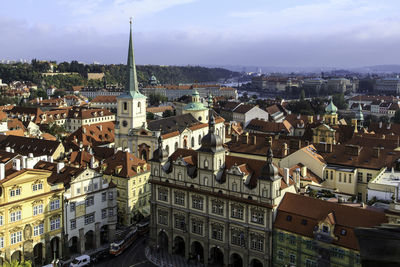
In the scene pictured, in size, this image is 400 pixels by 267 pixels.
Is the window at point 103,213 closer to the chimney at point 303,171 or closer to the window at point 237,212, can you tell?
the window at point 237,212

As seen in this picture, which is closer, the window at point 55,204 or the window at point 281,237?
the window at point 281,237

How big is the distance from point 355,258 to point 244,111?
11929cm

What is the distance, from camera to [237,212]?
163 ft

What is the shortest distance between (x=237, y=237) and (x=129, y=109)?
47.3 metres

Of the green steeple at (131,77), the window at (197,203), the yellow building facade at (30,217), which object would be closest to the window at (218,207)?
the window at (197,203)

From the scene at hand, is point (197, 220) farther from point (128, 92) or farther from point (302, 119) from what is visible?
point (302, 119)

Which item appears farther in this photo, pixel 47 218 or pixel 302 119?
pixel 302 119

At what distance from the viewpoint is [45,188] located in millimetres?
50344

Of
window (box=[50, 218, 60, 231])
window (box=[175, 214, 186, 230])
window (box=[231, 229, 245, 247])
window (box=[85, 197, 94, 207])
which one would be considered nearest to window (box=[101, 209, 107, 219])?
window (box=[85, 197, 94, 207])

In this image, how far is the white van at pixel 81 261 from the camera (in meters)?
50.7

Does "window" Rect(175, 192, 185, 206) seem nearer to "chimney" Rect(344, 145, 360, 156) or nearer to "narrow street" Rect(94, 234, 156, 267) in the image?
"narrow street" Rect(94, 234, 156, 267)

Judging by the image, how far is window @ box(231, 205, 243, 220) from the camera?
49.3 m

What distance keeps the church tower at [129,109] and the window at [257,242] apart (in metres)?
45.6

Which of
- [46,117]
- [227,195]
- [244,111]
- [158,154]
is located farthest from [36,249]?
[244,111]
